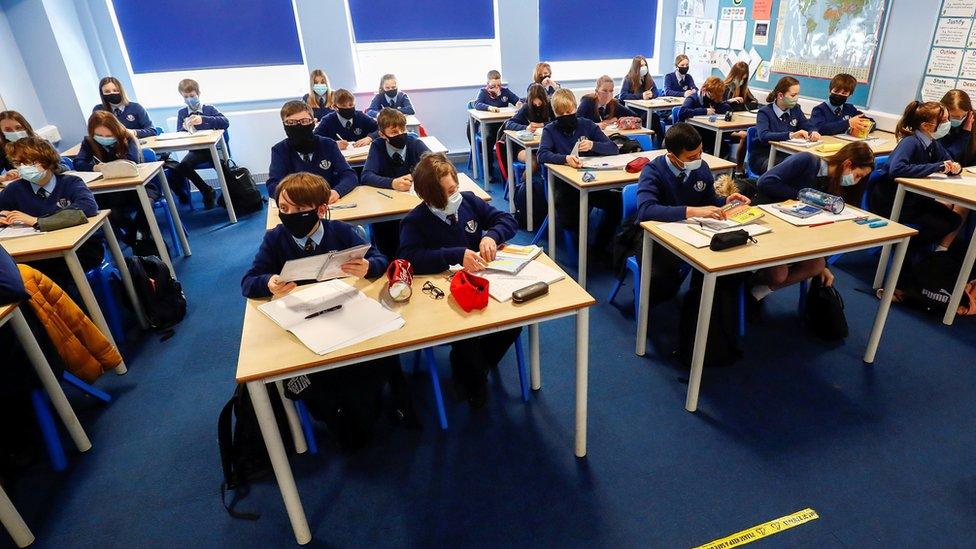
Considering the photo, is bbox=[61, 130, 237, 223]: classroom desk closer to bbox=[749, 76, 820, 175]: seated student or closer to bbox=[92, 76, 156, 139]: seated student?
bbox=[92, 76, 156, 139]: seated student

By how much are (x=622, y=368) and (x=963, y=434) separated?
147 cm

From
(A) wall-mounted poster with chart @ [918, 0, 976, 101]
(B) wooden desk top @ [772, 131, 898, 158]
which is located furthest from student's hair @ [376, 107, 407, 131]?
(A) wall-mounted poster with chart @ [918, 0, 976, 101]

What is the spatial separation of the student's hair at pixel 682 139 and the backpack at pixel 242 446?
2.27m

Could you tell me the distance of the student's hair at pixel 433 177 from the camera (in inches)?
86.9

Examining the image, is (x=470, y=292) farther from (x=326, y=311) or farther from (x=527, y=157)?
(x=527, y=157)

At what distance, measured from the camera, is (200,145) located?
5031 millimetres

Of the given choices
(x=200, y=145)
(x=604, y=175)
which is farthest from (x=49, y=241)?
(x=604, y=175)

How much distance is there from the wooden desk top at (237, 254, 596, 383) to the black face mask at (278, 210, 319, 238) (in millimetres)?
318

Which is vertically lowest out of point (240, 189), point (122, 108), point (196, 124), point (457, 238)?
point (240, 189)

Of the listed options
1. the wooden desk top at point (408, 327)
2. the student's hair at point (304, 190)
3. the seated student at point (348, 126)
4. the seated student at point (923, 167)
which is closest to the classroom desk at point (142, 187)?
the seated student at point (348, 126)

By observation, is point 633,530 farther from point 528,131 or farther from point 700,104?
point 700,104

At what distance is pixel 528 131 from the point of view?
495cm

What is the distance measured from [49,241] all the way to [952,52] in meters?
6.40

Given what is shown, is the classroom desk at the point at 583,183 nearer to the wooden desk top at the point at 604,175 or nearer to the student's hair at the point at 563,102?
the wooden desk top at the point at 604,175
